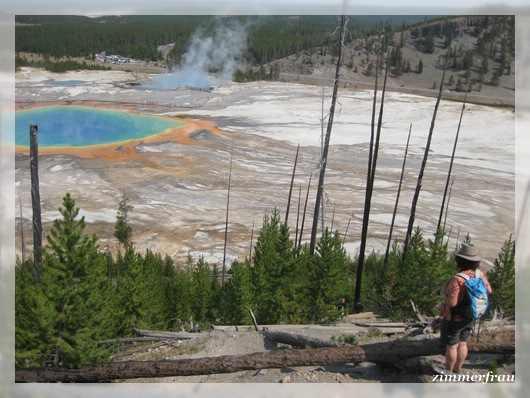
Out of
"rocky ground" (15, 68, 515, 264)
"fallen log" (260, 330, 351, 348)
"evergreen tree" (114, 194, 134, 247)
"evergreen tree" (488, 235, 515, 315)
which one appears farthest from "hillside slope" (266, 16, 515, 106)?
"fallen log" (260, 330, 351, 348)

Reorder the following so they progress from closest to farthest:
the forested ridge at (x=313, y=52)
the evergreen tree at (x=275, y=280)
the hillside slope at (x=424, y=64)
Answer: the evergreen tree at (x=275, y=280)
the forested ridge at (x=313, y=52)
the hillside slope at (x=424, y=64)

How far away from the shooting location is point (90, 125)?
1806 centimetres

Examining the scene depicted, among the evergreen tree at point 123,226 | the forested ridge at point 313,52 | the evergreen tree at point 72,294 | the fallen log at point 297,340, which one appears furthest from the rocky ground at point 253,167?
the fallen log at point 297,340

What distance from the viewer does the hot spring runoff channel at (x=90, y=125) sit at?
51.2 feet

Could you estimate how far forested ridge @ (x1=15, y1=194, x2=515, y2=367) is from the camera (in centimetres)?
387

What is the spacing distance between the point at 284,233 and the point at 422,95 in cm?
1233

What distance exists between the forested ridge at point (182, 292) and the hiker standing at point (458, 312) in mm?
2063

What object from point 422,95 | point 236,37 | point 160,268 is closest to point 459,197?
point 422,95

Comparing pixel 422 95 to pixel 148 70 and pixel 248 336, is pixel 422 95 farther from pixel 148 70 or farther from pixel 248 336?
pixel 248 336

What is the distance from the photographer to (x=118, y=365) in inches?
114

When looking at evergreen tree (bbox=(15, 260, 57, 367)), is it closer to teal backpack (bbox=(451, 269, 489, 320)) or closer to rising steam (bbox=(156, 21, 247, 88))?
teal backpack (bbox=(451, 269, 489, 320))

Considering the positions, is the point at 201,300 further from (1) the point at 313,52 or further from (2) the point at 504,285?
(1) the point at 313,52

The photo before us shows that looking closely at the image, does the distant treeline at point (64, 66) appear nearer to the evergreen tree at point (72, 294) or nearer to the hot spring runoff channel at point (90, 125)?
the hot spring runoff channel at point (90, 125)

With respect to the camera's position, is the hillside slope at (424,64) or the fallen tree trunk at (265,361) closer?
the fallen tree trunk at (265,361)
